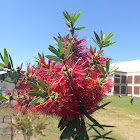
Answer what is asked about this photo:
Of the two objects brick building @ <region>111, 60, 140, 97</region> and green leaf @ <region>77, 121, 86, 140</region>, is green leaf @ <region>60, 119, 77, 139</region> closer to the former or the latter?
green leaf @ <region>77, 121, 86, 140</region>

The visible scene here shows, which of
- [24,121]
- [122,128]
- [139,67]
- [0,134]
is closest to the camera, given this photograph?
[24,121]

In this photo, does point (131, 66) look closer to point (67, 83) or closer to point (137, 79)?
point (137, 79)

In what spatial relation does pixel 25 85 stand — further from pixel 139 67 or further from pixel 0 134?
pixel 139 67

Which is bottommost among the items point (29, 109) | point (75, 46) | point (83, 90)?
point (29, 109)

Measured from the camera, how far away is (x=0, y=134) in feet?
24.3

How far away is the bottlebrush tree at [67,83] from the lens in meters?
0.72

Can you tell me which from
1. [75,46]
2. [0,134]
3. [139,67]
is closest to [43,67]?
[75,46]

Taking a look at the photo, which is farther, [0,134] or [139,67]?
[139,67]

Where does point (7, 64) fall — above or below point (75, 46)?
below

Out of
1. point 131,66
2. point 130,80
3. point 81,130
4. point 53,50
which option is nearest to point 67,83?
point 53,50

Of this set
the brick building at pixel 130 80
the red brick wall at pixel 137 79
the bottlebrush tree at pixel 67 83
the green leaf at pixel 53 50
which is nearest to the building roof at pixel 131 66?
the brick building at pixel 130 80

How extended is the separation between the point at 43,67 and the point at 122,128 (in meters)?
9.39

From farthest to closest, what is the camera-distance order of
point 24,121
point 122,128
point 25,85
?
point 122,128 → point 24,121 → point 25,85

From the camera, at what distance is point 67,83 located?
2.66 ft
